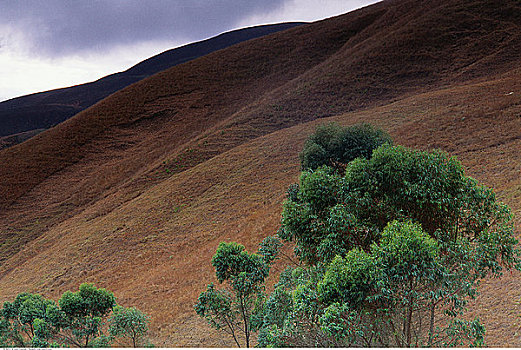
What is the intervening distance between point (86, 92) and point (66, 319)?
5738 inches

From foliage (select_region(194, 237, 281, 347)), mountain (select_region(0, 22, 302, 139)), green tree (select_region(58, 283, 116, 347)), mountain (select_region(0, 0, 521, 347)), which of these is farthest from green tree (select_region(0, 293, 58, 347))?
mountain (select_region(0, 22, 302, 139))

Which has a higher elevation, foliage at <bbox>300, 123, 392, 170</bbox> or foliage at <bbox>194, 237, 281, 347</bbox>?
foliage at <bbox>300, 123, 392, 170</bbox>

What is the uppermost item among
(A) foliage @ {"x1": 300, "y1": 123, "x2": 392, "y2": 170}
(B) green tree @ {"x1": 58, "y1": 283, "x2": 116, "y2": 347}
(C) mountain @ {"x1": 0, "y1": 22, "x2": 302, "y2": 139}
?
(C) mountain @ {"x1": 0, "y1": 22, "x2": 302, "y2": 139}

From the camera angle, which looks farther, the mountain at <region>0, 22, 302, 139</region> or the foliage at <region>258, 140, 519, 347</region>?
the mountain at <region>0, 22, 302, 139</region>

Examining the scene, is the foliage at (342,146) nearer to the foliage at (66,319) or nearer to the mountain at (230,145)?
the mountain at (230,145)

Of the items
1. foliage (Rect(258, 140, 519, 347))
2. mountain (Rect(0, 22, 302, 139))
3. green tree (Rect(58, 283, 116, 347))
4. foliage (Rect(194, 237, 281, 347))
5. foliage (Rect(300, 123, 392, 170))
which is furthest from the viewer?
mountain (Rect(0, 22, 302, 139))

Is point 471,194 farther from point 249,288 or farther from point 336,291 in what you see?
point 249,288

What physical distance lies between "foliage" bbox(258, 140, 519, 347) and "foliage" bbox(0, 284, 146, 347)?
15.3ft

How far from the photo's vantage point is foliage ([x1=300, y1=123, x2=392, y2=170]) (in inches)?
557

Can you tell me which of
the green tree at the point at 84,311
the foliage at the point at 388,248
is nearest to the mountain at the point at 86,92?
the green tree at the point at 84,311

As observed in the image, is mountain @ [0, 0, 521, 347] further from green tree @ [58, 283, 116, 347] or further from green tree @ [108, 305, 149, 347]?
green tree @ [58, 283, 116, 347]

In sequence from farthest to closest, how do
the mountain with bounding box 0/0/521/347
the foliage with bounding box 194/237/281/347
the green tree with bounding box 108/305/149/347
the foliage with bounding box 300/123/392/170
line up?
the mountain with bounding box 0/0/521/347 → the foliage with bounding box 300/123/392/170 → the green tree with bounding box 108/305/149/347 → the foliage with bounding box 194/237/281/347

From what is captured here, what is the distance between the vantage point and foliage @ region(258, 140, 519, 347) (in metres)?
4.39

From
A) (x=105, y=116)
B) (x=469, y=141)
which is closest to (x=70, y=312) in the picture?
(x=469, y=141)
